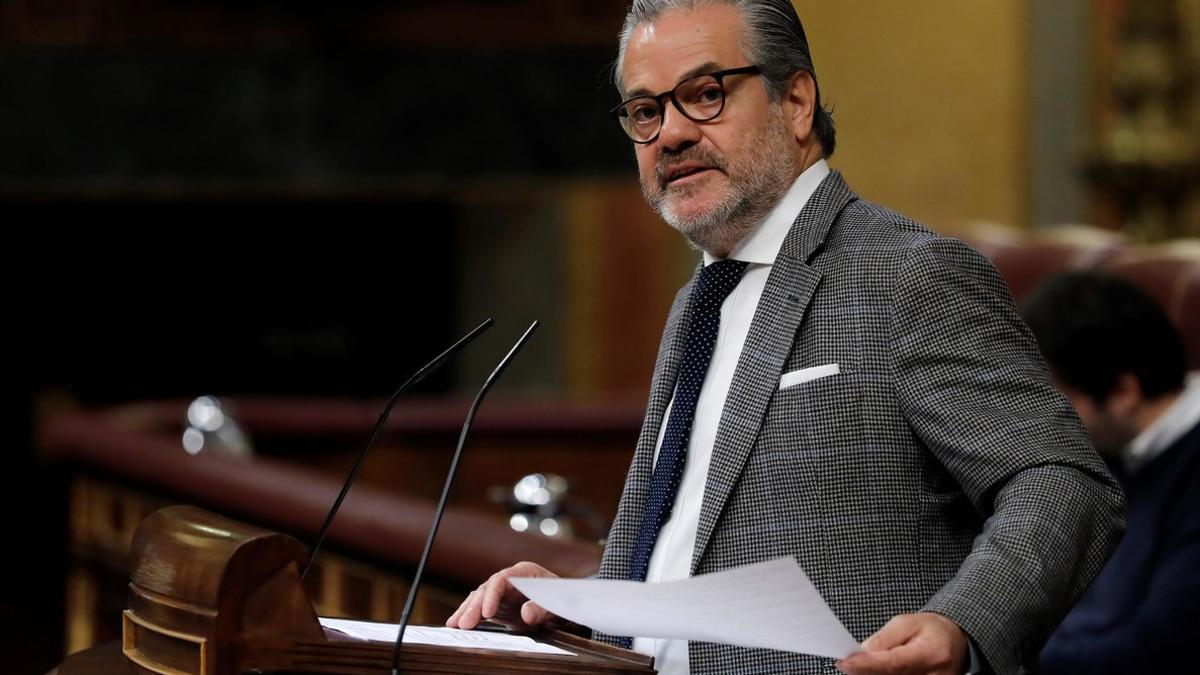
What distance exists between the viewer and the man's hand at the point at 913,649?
3.96 ft

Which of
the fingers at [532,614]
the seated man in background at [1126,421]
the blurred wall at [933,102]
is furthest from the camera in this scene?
the blurred wall at [933,102]

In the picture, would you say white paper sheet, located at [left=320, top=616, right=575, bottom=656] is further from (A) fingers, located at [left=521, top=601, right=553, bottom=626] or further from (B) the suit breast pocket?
(B) the suit breast pocket

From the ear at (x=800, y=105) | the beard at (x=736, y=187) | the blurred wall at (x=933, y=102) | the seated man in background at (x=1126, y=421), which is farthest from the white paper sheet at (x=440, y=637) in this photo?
the blurred wall at (x=933, y=102)

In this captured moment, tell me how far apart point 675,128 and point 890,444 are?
1.19 feet

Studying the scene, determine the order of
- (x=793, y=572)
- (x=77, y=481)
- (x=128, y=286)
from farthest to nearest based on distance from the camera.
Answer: (x=128, y=286) < (x=77, y=481) < (x=793, y=572)

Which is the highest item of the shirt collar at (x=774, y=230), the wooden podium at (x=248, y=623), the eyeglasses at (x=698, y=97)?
the eyeglasses at (x=698, y=97)

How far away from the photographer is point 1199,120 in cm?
593

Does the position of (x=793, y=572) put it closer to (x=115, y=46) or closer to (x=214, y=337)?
(x=115, y=46)

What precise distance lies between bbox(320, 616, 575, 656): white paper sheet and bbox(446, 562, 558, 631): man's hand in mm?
36

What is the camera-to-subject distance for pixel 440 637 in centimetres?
142

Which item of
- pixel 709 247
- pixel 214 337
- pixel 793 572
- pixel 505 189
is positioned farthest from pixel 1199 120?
pixel 793 572

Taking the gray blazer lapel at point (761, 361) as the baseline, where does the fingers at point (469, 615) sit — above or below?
below

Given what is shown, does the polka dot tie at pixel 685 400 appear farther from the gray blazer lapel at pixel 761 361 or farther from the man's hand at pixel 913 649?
the man's hand at pixel 913 649

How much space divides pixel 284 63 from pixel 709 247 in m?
4.69
